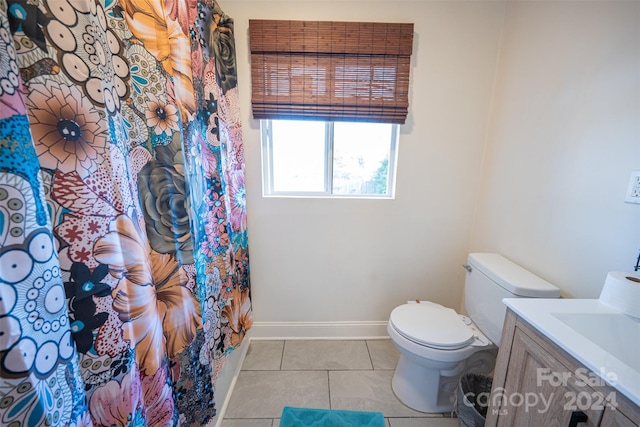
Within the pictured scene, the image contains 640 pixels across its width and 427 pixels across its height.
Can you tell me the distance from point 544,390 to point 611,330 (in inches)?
12.7

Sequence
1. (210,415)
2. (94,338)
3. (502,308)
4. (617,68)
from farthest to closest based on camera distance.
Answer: (502,308), (210,415), (617,68), (94,338)

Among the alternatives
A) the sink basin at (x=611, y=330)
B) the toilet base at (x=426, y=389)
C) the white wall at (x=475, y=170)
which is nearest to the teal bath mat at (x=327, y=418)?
the toilet base at (x=426, y=389)

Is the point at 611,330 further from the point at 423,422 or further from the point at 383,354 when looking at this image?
the point at 383,354

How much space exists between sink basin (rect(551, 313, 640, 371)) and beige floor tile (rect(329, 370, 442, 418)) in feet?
3.01

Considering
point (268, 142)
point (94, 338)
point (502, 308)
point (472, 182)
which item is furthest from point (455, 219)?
point (94, 338)

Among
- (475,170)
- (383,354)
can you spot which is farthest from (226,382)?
(475,170)

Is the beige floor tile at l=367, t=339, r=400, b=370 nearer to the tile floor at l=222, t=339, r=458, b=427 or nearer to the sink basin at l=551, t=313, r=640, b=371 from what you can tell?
the tile floor at l=222, t=339, r=458, b=427

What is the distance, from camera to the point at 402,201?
67.4 inches

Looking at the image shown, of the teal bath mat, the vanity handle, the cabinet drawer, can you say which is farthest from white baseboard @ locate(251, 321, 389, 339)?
the vanity handle

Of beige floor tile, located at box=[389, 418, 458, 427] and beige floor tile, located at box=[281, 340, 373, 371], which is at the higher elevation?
beige floor tile, located at box=[281, 340, 373, 371]

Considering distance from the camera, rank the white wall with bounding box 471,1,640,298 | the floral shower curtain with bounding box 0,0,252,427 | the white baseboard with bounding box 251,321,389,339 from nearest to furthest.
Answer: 1. the floral shower curtain with bounding box 0,0,252,427
2. the white wall with bounding box 471,1,640,298
3. the white baseboard with bounding box 251,321,389,339

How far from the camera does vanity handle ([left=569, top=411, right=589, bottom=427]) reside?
625 mm

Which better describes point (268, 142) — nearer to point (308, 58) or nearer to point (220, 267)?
point (308, 58)

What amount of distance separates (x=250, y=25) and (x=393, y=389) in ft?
7.56
